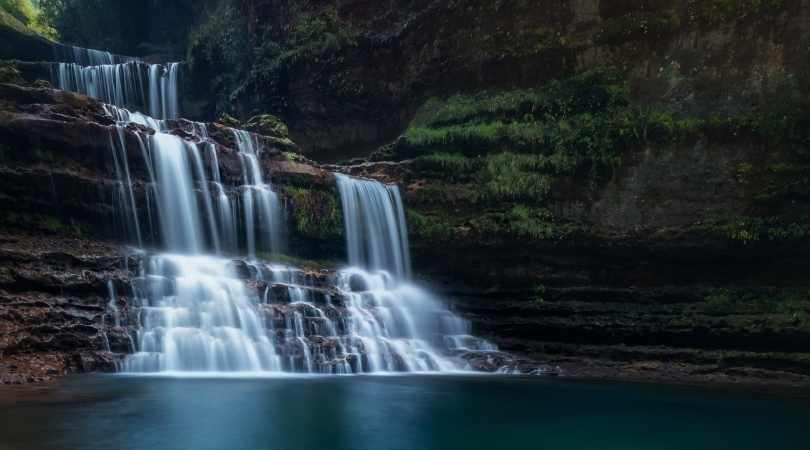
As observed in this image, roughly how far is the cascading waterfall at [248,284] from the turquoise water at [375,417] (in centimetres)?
143

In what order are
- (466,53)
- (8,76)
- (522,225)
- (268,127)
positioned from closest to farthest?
(8,76) < (522,225) < (268,127) < (466,53)

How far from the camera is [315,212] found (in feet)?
59.5

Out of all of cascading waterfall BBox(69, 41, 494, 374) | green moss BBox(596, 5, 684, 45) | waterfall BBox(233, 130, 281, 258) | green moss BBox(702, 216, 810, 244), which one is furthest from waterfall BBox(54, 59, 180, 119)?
green moss BBox(702, 216, 810, 244)

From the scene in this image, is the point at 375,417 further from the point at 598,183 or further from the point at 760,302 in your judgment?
the point at 598,183

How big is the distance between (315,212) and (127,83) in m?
14.1

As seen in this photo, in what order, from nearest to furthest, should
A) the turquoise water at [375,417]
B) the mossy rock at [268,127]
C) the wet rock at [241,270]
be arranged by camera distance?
the turquoise water at [375,417] → the wet rock at [241,270] → the mossy rock at [268,127]

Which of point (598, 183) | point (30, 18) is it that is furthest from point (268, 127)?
point (30, 18)

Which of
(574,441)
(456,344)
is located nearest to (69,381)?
(574,441)

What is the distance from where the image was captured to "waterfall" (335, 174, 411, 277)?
18469 millimetres

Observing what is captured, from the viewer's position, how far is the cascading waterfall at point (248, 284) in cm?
1252

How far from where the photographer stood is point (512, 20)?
23391mm

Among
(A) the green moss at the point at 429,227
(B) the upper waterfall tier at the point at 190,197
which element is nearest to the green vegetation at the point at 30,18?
(B) the upper waterfall tier at the point at 190,197

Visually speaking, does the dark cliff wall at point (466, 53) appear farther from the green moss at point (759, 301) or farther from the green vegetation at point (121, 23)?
the green vegetation at point (121, 23)

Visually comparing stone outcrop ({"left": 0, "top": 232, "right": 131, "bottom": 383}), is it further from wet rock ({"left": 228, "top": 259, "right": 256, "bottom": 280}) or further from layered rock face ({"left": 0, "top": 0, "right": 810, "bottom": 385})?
wet rock ({"left": 228, "top": 259, "right": 256, "bottom": 280})
